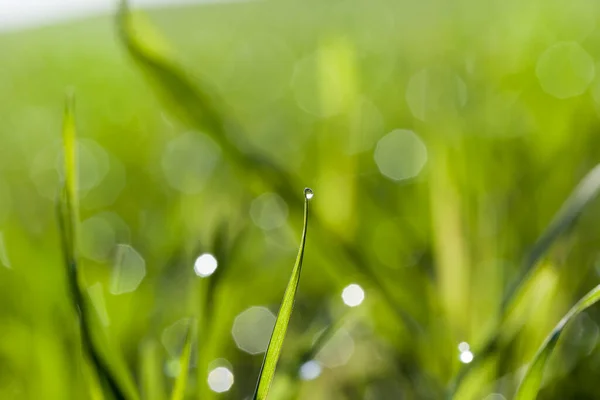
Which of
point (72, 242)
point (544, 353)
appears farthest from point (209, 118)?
point (544, 353)

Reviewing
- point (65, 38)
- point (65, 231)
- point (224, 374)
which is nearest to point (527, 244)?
point (224, 374)

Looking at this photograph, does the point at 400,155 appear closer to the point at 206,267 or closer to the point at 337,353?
the point at 337,353

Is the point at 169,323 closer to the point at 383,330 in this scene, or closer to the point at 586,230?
the point at 383,330

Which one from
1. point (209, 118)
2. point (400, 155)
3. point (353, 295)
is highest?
point (400, 155)

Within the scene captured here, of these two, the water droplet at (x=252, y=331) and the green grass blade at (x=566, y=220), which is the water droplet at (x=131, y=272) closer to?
the water droplet at (x=252, y=331)

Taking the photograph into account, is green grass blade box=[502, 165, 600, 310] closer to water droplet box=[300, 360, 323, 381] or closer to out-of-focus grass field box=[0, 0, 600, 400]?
out-of-focus grass field box=[0, 0, 600, 400]

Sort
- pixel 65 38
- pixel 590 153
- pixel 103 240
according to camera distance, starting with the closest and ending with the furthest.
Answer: pixel 590 153 → pixel 103 240 → pixel 65 38
